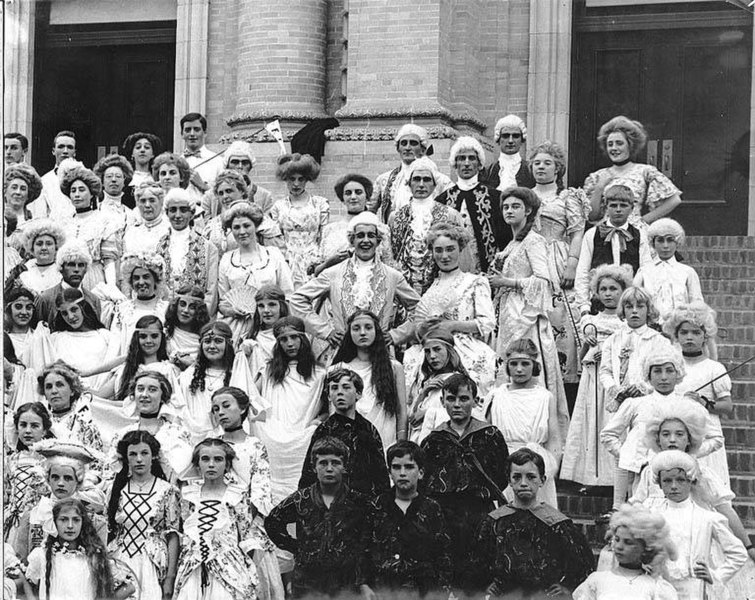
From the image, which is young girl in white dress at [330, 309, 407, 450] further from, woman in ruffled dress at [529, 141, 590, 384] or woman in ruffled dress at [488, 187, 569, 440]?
woman in ruffled dress at [529, 141, 590, 384]

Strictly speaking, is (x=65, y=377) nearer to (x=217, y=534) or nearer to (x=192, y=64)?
(x=217, y=534)

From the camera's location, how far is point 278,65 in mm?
17422

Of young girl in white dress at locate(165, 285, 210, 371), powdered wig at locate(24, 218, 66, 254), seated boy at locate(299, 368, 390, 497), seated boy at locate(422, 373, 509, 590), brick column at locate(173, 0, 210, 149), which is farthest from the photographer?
brick column at locate(173, 0, 210, 149)

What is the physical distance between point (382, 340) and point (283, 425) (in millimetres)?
851

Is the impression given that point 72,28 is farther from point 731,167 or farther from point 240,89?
point 731,167

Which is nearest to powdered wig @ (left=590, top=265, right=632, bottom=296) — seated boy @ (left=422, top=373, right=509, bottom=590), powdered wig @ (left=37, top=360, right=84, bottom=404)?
seated boy @ (left=422, top=373, right=509, bottom=590)

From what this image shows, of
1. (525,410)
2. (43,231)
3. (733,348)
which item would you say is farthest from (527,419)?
(43,231)

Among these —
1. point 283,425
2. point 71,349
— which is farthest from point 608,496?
point 71,349

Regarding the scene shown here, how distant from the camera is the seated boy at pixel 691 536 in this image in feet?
29.6

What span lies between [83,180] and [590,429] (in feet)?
16.1

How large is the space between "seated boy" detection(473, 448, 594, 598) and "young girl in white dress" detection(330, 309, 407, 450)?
1.65 meters

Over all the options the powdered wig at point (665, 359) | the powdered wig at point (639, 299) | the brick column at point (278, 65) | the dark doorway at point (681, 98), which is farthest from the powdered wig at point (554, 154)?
the dark doorway at point (681, 98)

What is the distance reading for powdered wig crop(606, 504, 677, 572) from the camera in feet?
27.8

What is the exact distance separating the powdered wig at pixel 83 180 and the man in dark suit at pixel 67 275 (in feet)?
4.64
